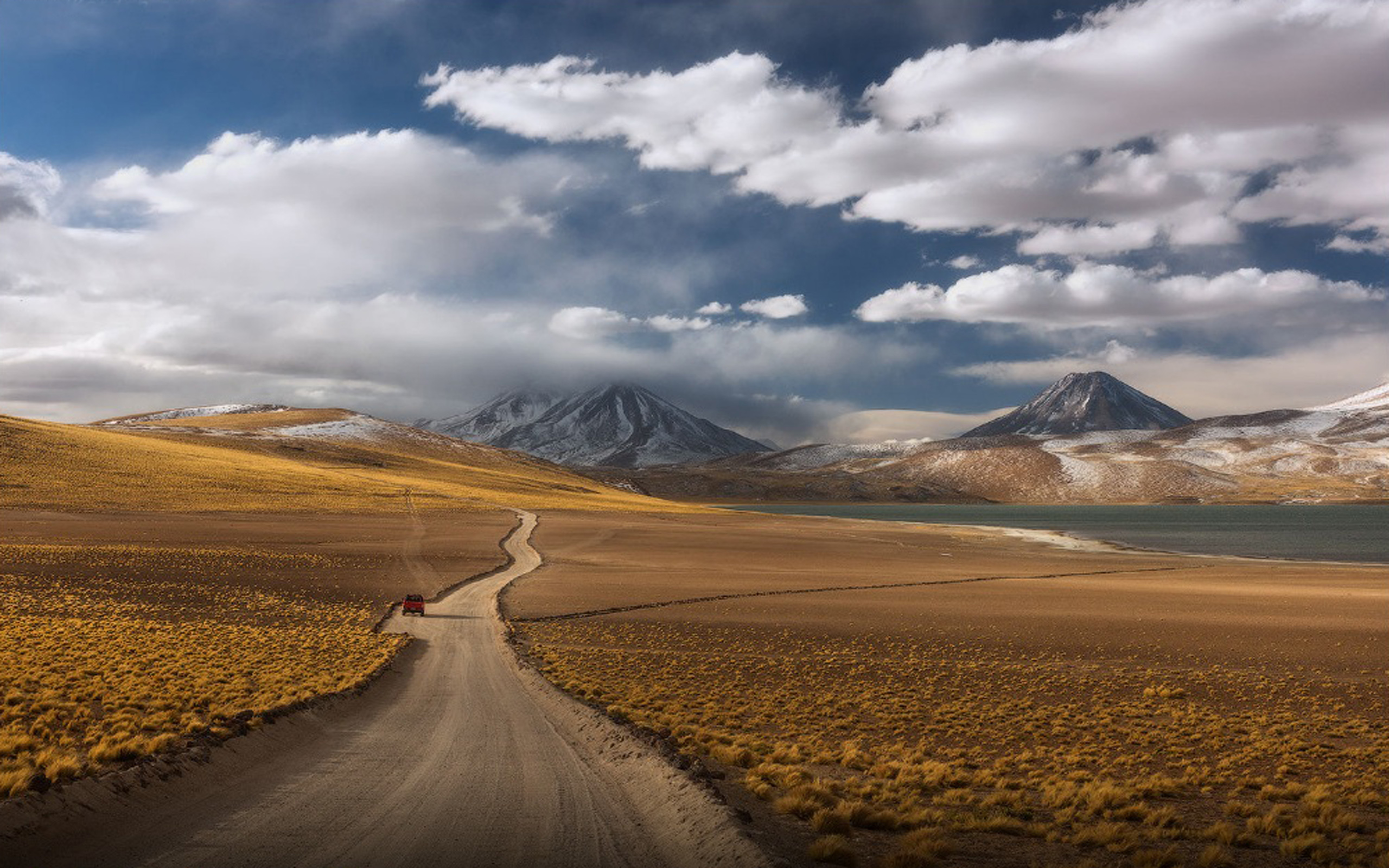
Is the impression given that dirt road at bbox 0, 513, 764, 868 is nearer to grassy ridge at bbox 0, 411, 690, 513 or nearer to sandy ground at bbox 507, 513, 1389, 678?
sandy ground at bbox 507, 513, 1389, 678

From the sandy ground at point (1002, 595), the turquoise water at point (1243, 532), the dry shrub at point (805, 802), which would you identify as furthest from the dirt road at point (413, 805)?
the turquoise water at point (1243, 532)

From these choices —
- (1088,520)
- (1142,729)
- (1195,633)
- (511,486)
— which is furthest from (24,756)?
(1088,520)

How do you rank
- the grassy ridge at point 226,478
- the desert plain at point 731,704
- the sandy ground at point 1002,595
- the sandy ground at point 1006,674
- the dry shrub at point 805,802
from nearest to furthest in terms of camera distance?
the desert plain at point 731,704, the dry shrub at point 805,802, the sandy ground at point 1006,674, the sandy ground at point 1002,595, the grassy ridge at point 226,478

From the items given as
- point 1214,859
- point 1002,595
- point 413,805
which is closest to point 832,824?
point 1214,859

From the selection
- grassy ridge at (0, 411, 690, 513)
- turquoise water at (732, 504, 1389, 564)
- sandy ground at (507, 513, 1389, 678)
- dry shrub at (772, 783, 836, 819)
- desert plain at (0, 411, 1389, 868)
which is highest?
grassy ridge at (0, 411, 690, 513)

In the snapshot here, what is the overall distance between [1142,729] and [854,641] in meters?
13.8

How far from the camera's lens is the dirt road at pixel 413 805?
1112 cm

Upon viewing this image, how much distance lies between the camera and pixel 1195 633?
34.4m

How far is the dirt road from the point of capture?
36.5 ft

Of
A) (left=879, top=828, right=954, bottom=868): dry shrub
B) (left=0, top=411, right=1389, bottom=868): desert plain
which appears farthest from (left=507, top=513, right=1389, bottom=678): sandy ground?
(left=879, top=828, right=954, bottom=868): dry shrub

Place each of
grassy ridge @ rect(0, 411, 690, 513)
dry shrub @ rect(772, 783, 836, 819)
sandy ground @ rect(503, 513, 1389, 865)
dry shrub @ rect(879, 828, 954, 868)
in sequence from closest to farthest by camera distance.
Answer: dry shrub @ rect(879, 828, 954, 868) < dry shrub @ rect(772, 783, 836, 819) < sandy ground @ rect(503, 513, 1389, 865) < grassy ridge @ rect(0, 411, 690, 513)

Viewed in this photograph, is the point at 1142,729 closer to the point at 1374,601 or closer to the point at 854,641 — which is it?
the point at 854,641

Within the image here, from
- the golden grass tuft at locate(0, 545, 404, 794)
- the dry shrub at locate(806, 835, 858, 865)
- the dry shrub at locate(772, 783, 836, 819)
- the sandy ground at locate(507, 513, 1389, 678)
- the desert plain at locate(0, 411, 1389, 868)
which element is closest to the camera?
the dry shrub at locate(806, 835, 858, 865)

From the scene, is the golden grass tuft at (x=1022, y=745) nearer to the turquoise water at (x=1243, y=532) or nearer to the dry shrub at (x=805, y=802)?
the dry shrub at (x=805, y=802)
